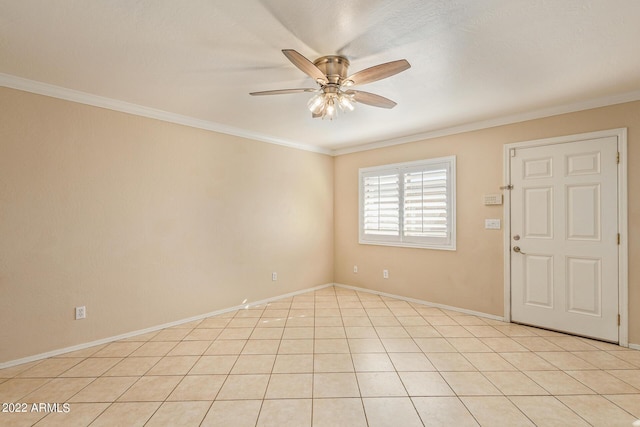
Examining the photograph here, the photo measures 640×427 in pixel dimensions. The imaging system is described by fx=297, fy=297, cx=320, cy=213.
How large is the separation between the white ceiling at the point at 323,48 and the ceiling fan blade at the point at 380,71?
0.20 meters

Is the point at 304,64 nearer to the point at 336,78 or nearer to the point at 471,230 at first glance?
the point at 336,78

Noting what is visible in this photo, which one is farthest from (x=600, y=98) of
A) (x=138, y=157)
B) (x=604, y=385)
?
(x=138, y=157)

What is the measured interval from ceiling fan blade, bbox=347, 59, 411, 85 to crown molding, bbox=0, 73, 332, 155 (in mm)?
2313

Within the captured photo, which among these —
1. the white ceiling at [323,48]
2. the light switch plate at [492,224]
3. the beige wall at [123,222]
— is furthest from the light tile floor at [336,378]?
the white ceiling at [323,48]

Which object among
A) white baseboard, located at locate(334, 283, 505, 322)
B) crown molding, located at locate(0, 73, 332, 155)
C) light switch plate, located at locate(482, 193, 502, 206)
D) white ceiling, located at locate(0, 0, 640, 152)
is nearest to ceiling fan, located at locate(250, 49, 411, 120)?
white ceiling, located at locate(0, 0, 640, 152)

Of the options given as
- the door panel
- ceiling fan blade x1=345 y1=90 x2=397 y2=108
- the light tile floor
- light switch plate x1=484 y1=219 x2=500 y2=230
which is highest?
ceiling fan blade x1=345 y1=90 x2=397 y2=108

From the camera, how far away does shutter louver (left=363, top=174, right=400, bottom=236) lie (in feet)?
15.2

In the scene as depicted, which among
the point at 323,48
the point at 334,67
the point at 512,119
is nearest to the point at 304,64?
the point at 323,48

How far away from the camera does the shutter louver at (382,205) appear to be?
15.2ft

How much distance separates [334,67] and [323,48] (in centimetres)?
17

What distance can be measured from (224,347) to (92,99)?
278 centimetres

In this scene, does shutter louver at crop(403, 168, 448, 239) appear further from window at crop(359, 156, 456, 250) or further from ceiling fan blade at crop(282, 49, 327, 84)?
ceiling fan blade at crop(282, 49, 327, 84)

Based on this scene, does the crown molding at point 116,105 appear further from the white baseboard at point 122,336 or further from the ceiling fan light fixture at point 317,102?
the white baseboard at point 122,336

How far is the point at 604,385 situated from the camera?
2.25 metres
